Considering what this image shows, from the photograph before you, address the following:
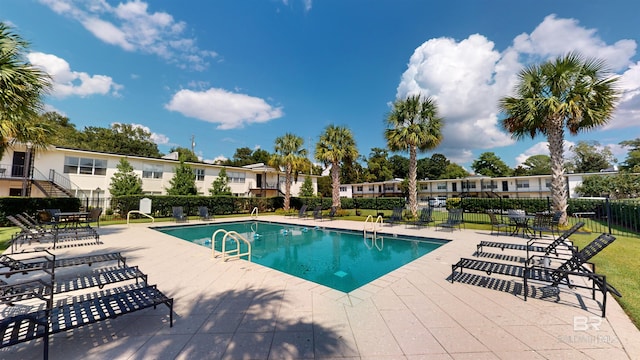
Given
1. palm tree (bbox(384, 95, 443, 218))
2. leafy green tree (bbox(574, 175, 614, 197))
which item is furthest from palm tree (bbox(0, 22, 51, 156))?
leafy green tree (bbox(574, 175, 614, 197))

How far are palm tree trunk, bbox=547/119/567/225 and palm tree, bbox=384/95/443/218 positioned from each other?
558 cm

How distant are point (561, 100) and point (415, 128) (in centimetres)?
683

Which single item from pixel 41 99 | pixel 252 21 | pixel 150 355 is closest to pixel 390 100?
pixel 252 21

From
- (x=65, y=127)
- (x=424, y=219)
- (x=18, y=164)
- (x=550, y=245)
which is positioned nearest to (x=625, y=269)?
(x=550, y=245)

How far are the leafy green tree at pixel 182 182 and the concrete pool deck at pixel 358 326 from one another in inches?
778

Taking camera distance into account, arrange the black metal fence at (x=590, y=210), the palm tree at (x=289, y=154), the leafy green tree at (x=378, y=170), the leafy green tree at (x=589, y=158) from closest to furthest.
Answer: the black metal fence at (x=590, y=210) → the palm tree at (x=289, y=154) → the leafy green tree at (x=589, y=158) → the leafy green tree at (x=378, y=170)

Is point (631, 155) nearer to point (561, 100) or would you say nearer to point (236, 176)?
point (561, 100)

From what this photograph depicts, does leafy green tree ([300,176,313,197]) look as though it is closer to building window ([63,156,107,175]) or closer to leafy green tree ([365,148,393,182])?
building window ([63,156,107,175])

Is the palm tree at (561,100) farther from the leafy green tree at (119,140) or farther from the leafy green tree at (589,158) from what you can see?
the leafy green tree at (589,158)

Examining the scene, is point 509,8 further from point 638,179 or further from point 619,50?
point 638,179

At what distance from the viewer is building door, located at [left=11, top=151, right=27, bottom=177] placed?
18.8 m

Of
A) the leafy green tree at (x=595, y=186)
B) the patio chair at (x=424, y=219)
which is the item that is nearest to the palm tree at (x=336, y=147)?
the patio chair at (x=424, y=219)

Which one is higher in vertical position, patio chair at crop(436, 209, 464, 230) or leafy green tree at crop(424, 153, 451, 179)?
leafy green tree at crop(424, 153, 451, 179)

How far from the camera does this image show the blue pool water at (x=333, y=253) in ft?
22.5
